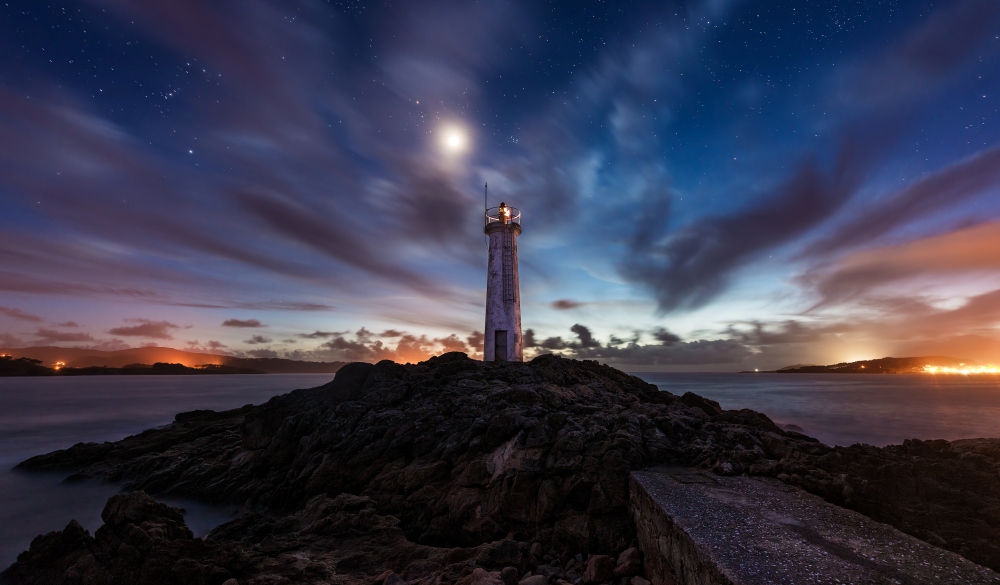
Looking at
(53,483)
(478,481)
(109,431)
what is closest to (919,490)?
(478,481)

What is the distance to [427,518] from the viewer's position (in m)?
9.45

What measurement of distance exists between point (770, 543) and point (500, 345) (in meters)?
18.6

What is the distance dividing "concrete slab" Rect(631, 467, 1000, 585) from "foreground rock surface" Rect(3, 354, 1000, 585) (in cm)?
96

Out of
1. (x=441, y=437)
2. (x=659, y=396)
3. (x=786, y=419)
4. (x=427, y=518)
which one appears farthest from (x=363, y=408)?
(x=786, y=419)

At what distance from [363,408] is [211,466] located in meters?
6.74

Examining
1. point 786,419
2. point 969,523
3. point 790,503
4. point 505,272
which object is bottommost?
point 786,419

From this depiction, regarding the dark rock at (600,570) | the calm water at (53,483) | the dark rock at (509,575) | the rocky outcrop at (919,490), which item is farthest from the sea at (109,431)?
the rocky outcrop at (919,490)

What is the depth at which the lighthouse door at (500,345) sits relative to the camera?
75.5 ft

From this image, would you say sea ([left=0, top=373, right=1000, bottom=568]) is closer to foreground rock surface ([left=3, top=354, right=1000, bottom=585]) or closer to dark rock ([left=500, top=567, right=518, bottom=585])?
foreground rock surface ([left=3, top=354, right=1000, bottom=585])

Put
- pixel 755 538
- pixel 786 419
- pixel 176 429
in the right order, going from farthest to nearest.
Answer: pixel 786 419, pixel 176 429, pixel 755 538

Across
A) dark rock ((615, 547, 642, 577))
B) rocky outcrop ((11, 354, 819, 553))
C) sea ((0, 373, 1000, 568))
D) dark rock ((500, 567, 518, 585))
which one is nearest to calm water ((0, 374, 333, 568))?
sea ((0, 373, 1000, 568))

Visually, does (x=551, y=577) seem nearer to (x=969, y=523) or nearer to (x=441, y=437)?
(x=441, y=437)

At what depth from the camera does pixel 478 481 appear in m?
9.68

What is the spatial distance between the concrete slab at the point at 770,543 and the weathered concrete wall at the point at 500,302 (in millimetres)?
16261
